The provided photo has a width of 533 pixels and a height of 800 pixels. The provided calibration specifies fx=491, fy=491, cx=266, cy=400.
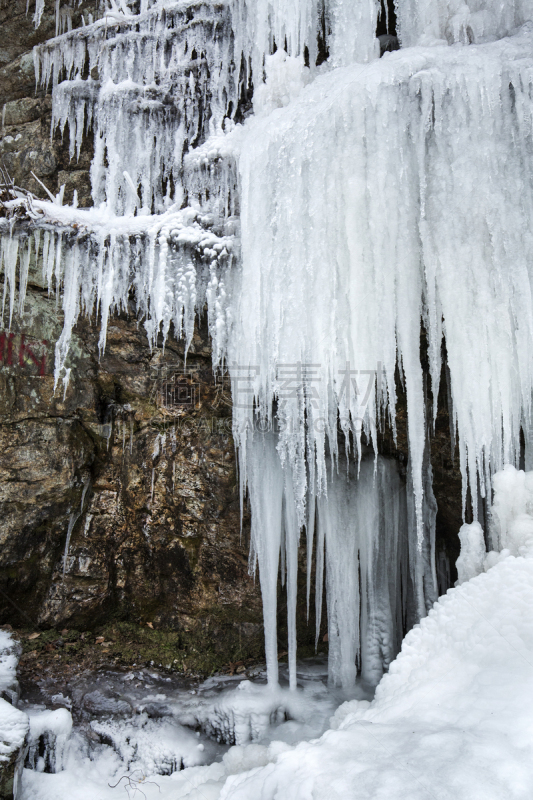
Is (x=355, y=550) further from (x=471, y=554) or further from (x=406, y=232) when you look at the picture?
(x=406, y=232)

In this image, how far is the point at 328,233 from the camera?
346 cm

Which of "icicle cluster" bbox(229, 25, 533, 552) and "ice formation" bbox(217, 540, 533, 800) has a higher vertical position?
"icicle cluster" bbox(229, 25, 533, 552)

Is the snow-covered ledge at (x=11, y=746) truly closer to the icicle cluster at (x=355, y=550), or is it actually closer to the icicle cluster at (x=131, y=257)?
the icicle cluster at (x=355, y=550)

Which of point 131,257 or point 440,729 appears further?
point 131,257

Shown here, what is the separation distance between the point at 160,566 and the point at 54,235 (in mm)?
3752

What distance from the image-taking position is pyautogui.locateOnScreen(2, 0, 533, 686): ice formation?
3.18 metres

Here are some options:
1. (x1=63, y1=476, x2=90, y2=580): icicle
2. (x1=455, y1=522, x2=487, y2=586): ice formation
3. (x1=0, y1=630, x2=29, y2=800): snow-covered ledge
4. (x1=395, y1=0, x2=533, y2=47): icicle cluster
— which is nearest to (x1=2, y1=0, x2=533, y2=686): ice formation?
(x1=395, y1=0, x2=533, y2=47): icicle cluster

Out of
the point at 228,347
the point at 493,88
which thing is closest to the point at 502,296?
the point at 493,88

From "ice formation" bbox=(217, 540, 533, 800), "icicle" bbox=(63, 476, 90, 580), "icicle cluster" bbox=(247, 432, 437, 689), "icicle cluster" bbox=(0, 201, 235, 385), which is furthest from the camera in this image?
"icicle" bbox=(63, 476, 90, 580)

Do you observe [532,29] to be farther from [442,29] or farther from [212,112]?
[212,112]

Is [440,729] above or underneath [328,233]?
underneath

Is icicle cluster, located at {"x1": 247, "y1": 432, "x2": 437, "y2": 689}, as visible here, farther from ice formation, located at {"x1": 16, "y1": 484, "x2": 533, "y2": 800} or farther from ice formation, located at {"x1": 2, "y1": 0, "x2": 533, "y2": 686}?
ice formation, located at {"x1": 16, "y1": 484, "x2": 533, "y2": 800}

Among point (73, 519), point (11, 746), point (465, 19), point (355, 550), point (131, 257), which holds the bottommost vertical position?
point (11, 746)

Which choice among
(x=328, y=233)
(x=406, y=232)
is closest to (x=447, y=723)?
(x=406, y=232)
